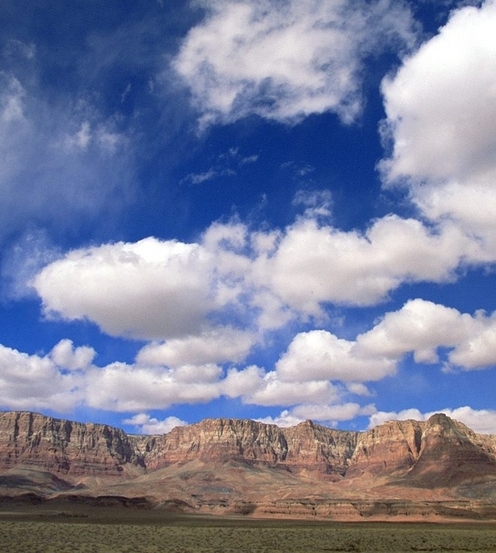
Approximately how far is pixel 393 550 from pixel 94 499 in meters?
142

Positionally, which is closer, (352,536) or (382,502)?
(352,536)

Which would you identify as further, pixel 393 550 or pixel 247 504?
pixel 247 504

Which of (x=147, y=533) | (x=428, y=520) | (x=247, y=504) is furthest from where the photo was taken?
(x=247, y=504)

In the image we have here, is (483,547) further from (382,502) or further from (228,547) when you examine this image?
(382,502)

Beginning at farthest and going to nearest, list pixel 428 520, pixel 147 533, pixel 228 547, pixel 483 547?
pixel 428 520
pixel 147 533
pixel 483 547
pixel 228 547

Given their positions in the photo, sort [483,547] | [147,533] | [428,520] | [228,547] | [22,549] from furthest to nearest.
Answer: [428,520]
[147,533]
[483,547]
[228,547]
[22,549]

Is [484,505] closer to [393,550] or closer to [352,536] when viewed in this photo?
[352,536]

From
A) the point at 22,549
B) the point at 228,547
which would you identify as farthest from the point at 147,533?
the point at 22,549

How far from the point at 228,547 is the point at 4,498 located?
150749mm

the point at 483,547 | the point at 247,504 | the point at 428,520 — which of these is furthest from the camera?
the point at 247,504

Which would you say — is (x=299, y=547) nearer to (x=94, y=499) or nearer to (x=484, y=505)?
(x=484, y=505)

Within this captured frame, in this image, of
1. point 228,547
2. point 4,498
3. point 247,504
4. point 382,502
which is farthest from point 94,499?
point 228,547

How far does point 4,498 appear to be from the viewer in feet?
601

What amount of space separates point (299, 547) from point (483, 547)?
75.6 feet
